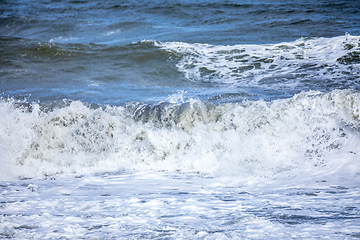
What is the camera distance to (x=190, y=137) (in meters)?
5.09

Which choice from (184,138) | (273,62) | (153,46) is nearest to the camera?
(184,138)

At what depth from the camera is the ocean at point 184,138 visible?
2.65 m

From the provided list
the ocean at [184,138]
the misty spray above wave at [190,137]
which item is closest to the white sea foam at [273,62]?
the ocean at [184,138]

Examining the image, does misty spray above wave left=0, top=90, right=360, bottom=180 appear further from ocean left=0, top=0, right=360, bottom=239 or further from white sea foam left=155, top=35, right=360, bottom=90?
white sea foam left=155, top=35, right=360, bottom=90

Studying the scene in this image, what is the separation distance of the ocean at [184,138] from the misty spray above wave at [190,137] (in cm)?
2

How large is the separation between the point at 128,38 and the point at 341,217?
11.5 m

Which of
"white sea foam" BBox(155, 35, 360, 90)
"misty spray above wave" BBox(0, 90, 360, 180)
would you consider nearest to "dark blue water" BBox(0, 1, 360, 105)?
"white sea foam" BBox(155, 35, 360, 90)

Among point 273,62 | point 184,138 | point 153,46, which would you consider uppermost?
point 153,46

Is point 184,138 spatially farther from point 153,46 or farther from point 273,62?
point 153,46

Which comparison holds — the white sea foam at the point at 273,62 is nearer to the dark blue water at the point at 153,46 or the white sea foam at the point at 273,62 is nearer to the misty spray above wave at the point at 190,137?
the dark blue water at the point at 153,46

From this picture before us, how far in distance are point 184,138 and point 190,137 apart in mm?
86

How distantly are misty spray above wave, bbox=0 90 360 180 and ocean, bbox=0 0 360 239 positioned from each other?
2 centimetres

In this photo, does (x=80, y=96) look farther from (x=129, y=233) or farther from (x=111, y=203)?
(x=129, y=233)

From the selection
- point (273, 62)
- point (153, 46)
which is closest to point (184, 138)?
point (273, 62)
